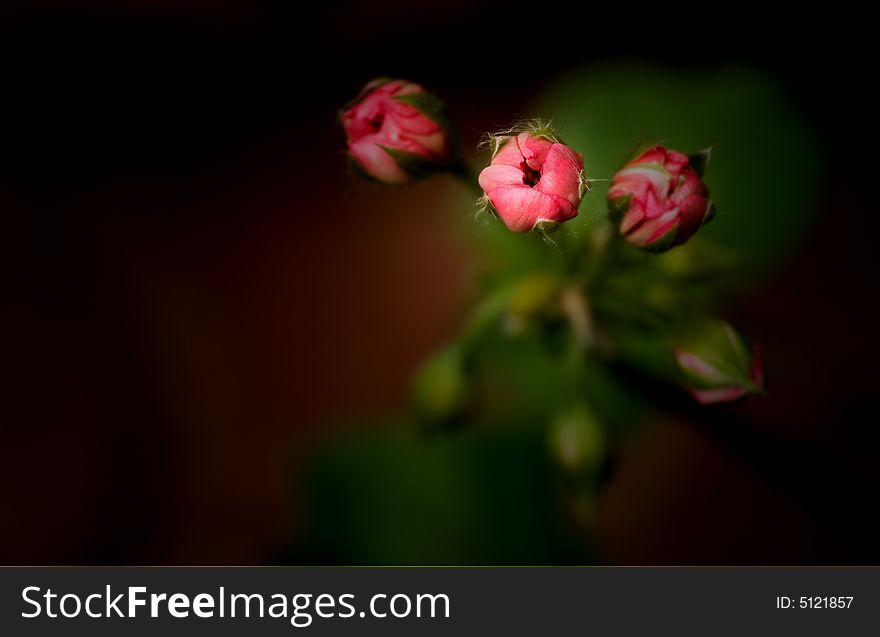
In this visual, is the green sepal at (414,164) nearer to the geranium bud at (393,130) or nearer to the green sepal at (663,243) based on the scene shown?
the geranium bud at (393,130)

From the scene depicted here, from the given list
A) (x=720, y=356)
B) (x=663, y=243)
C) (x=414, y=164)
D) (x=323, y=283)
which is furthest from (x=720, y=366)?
(x=323, y=283)

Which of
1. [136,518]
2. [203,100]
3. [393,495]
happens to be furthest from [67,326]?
[393,495]

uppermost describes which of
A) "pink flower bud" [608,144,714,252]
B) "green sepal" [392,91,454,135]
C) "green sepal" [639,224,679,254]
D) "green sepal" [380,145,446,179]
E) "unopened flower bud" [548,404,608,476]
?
"green sepal" [392,91,454,135]

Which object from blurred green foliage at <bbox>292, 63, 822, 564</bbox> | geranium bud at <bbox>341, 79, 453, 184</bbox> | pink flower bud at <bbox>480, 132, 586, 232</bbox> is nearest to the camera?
pink flower bud at <bbox>480, 132, 586, 232</bbox>

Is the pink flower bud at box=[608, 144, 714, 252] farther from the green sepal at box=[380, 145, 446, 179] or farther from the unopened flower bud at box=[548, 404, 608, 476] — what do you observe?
the unopened flower bud at box=[548, 404, 608, 476]

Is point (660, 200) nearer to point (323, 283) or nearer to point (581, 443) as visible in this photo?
point (581, 443)

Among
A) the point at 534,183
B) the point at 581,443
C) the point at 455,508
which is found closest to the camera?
the point at 534,183

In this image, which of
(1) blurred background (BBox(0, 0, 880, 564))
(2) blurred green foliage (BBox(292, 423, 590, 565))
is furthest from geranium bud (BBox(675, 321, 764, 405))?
(2) blurred green foliage (BBox(292, 423, 590, 565))
